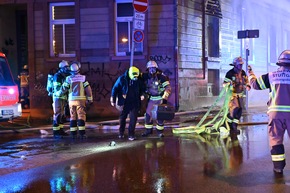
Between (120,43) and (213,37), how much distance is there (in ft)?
13.4

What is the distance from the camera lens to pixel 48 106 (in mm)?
14516

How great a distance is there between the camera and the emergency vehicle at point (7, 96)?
9.33m

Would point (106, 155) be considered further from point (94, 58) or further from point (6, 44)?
point (6, 44)

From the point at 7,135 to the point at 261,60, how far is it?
1432cm

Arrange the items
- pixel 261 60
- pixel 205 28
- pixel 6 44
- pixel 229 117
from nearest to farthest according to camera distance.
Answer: pixel 229 117 → pixel 205 28 → pixel 6 44 → pixel 261 60

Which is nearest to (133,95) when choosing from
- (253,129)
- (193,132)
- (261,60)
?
(193,132)

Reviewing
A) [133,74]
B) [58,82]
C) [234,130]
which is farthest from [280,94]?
[58,82]

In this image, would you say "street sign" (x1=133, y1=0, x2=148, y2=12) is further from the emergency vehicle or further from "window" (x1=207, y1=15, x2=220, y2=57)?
"window" (x1=207, y1=15, x2=220, y2=57)

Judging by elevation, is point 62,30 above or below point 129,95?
above

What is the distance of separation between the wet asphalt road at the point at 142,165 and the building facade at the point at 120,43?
477cm

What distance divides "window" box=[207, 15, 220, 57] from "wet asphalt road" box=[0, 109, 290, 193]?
705cm

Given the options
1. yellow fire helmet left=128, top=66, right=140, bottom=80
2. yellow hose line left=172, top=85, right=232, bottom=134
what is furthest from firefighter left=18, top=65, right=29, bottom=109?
yellow hose line left=172, top=85, right=232, bottom=134

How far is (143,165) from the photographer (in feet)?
20.9

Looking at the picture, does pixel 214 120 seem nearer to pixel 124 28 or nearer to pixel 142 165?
pixel 142 165
